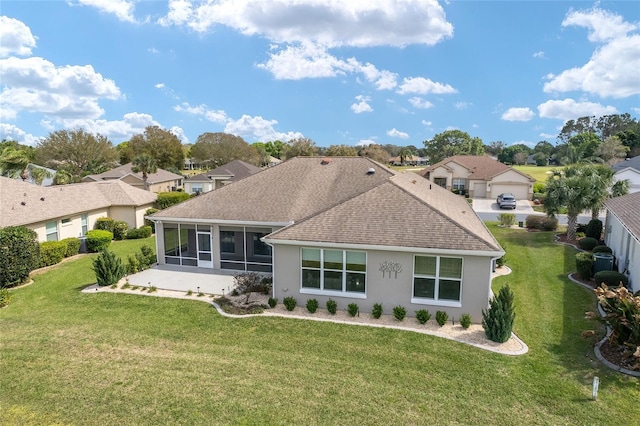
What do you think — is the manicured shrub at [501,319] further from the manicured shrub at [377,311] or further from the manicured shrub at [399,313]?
the manicured shrub at [377,311]

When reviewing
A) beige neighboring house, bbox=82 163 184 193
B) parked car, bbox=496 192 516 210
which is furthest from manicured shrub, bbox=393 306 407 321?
beige neighboring house, bbox=82 163 184 193

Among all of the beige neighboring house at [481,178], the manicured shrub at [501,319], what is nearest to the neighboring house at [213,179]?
the beige neighboring house at [481,178]

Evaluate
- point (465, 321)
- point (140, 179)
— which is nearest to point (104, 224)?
point (140, 179)

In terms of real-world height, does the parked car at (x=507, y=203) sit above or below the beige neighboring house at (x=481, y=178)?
below

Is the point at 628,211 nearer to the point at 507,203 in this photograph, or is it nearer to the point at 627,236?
the point at 627,236

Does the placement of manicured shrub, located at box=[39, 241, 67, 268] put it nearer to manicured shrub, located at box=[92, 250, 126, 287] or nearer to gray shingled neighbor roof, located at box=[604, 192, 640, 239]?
manicured shrub, located at box=[92, 250, 126, 287]

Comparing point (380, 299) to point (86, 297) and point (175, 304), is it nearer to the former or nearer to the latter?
point (175, 304)

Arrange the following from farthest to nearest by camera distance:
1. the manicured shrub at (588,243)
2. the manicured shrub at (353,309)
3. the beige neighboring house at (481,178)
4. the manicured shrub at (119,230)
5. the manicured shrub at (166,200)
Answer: the beige neighboring house at (481,178) < the manicured shrub at (166,200) < the manicured shrub at (119,230) < the manicured shrub at (588,243) < the manicured shrub at (353,309)

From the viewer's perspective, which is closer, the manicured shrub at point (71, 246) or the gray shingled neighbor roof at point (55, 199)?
the gray shingled neighbor roof at point (55, 199)
